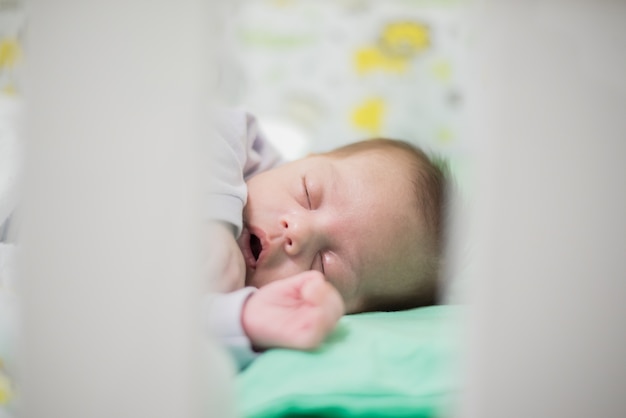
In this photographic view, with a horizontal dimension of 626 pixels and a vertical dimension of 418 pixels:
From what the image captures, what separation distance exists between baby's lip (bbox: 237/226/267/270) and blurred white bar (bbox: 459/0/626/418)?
389 mm

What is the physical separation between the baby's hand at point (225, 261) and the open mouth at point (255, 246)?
74 mm

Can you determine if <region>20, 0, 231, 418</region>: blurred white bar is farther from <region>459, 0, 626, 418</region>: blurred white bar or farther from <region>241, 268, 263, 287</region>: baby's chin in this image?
<region>241, 268, 263, 287</region>: baby's chin

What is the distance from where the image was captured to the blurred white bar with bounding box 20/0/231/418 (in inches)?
13.5

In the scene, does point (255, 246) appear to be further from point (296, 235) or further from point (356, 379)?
point (356, 379)

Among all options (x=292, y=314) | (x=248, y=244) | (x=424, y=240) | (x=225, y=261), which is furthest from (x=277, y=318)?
(x=424, y=240)

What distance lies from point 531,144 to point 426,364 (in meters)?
0.24

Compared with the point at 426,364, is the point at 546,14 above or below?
above

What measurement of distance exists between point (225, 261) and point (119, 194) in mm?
268

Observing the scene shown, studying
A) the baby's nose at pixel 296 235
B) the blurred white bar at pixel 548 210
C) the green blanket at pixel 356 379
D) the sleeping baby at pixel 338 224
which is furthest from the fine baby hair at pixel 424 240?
the blurred white bar at pixel 548 210

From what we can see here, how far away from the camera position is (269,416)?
434mm

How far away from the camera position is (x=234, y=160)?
0.78 m

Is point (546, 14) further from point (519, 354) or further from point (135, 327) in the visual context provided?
point (135, 327)

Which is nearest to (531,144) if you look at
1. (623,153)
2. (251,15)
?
(623,153)

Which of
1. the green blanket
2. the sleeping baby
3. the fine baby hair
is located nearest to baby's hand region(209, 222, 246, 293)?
the sleeping baby
